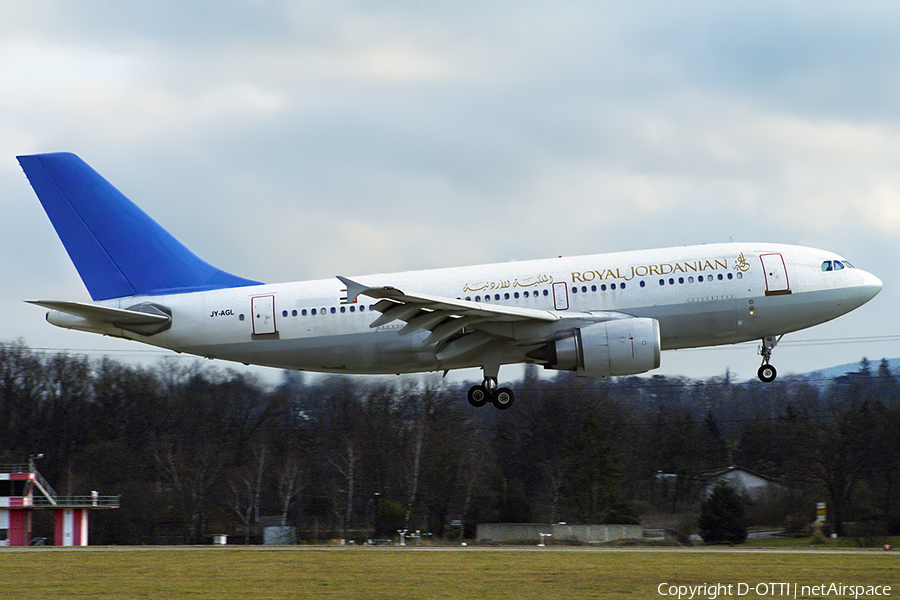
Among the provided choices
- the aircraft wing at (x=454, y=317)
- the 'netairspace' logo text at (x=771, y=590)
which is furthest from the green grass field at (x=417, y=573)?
the aircraft wing at (x=454, y=317)

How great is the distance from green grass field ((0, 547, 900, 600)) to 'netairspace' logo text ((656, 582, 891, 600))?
20cm

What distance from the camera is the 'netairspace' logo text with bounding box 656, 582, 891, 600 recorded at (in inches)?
1018

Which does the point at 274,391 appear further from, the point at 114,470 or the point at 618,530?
the point at 618,530

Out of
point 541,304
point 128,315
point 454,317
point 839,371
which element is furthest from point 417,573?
point 839,371

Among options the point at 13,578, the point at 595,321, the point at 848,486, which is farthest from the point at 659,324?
the point at 848,486

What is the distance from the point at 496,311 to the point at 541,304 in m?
2.42

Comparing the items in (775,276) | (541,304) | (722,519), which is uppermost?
(775,276)

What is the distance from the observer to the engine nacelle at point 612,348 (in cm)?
2978

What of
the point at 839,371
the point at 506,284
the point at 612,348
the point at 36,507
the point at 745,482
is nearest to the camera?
the point at 612,348

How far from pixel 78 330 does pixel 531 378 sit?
50.7 m

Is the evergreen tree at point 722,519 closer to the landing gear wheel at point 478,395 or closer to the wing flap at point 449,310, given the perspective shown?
the landing gear wheel at point 478,395

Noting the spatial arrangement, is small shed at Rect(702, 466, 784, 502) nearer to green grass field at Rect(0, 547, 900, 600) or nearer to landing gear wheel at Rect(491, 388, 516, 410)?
green grass field at Rect(0, 547, 900, 600)

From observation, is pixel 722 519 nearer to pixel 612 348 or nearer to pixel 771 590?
pixel 612 348

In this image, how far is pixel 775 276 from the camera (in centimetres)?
3130
